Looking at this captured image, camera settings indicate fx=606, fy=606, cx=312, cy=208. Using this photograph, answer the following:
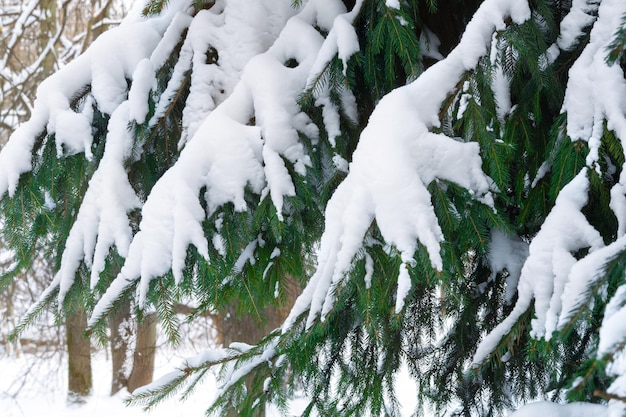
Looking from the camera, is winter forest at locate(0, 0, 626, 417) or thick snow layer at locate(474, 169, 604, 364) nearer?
thick snow layer at locate(474, 169, 604, 364)

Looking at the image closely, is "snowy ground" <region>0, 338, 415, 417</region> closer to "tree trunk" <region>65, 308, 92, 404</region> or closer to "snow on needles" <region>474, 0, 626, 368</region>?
"tree trunk" <region>65, 308, 92, 404</region>

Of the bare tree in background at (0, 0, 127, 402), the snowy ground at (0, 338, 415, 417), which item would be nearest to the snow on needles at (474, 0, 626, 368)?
the snowy ground at (0, 338, 415, 417)

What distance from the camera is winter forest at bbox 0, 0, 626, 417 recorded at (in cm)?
151

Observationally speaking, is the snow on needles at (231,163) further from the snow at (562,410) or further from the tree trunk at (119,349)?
the tree trunk at (119,349)

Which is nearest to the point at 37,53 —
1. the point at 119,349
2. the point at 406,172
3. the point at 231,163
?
the point at 119,349

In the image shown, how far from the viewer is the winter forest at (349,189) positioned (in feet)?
4.95

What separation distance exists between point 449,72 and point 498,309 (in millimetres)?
980

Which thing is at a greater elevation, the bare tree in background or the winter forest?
the bare tree in background

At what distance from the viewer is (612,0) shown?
1578 millimetres

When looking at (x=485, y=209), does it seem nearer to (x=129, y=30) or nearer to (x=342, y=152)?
(x=342, y=152)

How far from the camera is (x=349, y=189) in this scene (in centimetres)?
158

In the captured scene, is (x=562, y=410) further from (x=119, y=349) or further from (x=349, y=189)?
(x=119, y=349)

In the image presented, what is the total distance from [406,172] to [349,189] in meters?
0.16

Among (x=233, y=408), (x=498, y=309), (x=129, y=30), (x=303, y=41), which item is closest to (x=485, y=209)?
(x=498, y=309)
